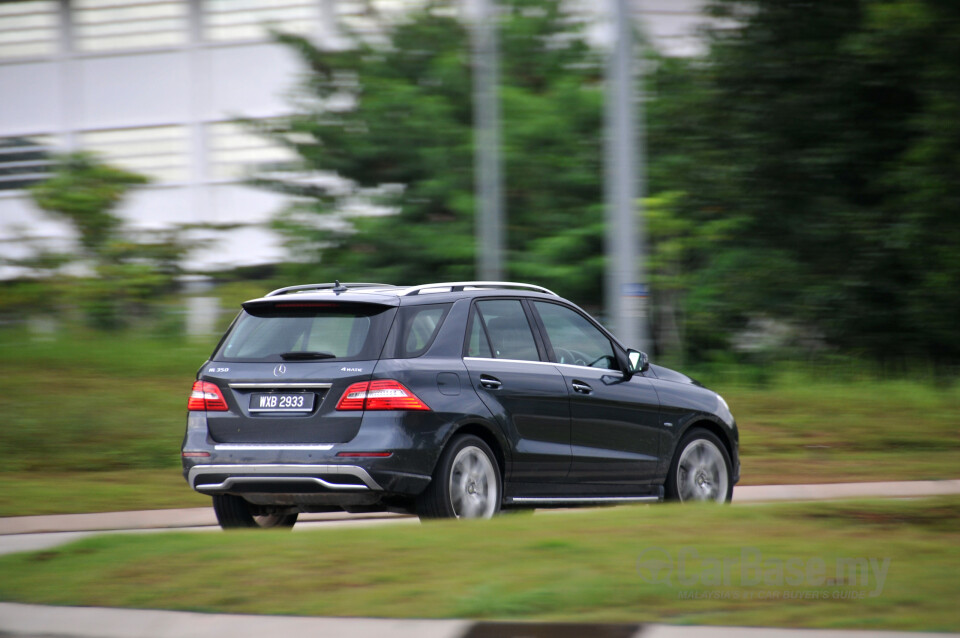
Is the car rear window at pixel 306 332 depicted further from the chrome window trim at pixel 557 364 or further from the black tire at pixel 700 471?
the black tire at pixel 700 471

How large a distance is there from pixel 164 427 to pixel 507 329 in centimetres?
838

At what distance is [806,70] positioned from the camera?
16.2 m

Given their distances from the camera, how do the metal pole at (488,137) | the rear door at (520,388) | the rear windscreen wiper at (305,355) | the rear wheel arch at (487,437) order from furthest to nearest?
the metal pole at (488,137) < the rear door at (520,388) < the rear wheel arch at (487,437) < the rear windscreen wiper at (305,355)

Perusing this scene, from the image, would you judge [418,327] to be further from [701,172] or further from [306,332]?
[701,172]

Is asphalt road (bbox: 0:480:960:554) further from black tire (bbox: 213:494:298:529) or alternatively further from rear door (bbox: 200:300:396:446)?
rear door (bbox: 200:300:396:446)

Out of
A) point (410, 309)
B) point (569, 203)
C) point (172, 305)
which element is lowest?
point (172, 305)

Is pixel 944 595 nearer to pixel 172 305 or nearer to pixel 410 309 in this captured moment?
pixel 410 309

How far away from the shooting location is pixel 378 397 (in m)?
7.77

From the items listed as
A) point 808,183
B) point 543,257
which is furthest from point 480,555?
point 543,257

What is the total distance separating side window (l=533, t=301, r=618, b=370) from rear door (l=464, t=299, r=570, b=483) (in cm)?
22

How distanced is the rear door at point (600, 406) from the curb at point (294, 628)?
3537 mm

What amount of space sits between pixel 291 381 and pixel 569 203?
1651 cm

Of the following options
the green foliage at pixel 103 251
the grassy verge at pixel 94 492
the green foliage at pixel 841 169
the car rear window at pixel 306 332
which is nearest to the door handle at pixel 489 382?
the car rear window at pixel 306 332

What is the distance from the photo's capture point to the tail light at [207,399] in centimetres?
816
